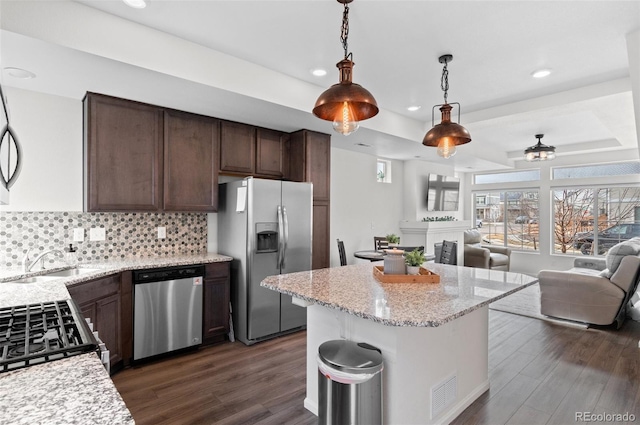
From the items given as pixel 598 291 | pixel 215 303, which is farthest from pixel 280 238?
pixel 598 291

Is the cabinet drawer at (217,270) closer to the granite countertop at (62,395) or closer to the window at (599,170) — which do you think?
the granite countertop at (62,395)

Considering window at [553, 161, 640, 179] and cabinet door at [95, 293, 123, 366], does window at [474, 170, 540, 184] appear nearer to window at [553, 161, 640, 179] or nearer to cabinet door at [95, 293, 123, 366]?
window at [553, 161, 640, 179]

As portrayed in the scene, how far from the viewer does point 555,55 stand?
112 inches

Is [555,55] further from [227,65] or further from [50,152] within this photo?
[50,152]

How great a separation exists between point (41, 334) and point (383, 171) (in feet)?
18.7

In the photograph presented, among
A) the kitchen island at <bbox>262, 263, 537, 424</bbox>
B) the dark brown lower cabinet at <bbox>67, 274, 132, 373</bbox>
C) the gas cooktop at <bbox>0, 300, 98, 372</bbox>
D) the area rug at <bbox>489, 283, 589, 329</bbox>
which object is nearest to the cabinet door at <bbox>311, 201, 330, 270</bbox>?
the kitchen island at <bbox>262, 263, 537, 424</bbox>

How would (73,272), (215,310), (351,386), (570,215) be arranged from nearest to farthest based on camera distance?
(351,386) → (73,272) → (215,310) → (570,215)

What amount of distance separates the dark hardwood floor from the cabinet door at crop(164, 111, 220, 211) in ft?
5.03

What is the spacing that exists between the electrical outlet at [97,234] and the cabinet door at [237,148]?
1.32 m

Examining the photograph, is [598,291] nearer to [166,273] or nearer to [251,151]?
[251,151]

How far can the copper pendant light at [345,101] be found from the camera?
1.80 meters

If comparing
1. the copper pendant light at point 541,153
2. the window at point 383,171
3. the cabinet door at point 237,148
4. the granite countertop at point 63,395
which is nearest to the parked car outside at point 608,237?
the copper pendant light at point 541,153

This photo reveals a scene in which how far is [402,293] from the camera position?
203 cm

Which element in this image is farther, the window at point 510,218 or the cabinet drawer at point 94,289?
the window at point 510,218
